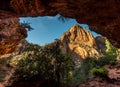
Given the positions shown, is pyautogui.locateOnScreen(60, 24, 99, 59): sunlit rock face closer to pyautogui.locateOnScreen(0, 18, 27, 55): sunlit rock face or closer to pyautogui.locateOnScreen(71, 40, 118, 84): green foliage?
pyautogui.locateOnScreen(71, 40, 118, 84): green foliage

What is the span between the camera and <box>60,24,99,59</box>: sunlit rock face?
43562 millimetres

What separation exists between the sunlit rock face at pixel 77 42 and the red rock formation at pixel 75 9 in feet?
97.8

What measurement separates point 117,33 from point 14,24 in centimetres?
920

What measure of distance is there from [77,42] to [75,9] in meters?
34.2

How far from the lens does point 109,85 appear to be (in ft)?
63.7

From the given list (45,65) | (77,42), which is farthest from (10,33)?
(77,42)

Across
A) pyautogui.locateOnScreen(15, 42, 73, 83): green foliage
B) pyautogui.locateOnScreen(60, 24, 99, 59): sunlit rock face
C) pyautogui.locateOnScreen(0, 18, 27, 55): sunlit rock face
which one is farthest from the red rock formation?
pyautogui.locateOnScreen(60, 24, 99, 59): sunlit rock face

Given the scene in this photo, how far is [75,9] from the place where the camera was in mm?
12016

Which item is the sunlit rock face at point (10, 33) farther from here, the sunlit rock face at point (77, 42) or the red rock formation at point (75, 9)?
the sunlit rock face at point (77, 42)

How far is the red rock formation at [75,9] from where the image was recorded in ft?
35.9

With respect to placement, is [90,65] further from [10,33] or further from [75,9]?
[75,9]

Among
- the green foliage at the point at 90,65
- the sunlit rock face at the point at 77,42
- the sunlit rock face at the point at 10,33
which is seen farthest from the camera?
the sunlit rock face at the point at 77,42

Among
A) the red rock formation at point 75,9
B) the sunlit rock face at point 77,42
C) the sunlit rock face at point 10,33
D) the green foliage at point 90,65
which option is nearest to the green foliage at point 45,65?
the sunlit rock face at point 10,33

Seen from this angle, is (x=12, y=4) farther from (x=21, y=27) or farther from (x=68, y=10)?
(x=21, y=27)
